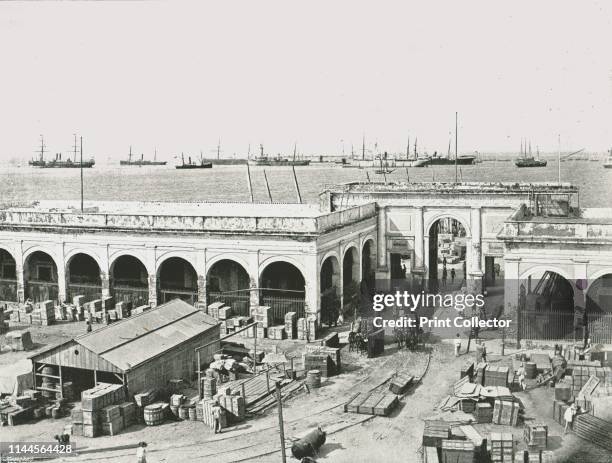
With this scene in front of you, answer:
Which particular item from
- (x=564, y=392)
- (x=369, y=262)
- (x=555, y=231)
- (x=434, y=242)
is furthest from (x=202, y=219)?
(x=564, y=392)

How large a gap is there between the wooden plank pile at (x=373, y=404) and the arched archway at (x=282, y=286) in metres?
11.9

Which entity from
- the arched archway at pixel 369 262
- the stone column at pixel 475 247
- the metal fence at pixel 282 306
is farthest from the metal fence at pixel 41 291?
the stone column at pixel 475 247

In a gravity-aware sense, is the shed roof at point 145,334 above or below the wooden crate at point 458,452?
above

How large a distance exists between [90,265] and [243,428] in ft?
75.8

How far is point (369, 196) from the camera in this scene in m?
46.0

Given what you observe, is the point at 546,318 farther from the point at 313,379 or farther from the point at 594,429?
the point at 313,379

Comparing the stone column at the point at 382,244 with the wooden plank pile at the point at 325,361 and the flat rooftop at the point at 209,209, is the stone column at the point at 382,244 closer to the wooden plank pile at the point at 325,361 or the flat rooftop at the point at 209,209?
the flat rooftop at the point at 209,209

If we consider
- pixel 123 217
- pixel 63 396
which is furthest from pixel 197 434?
pixel 123 217

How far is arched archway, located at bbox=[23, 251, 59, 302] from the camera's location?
4341 centimetres

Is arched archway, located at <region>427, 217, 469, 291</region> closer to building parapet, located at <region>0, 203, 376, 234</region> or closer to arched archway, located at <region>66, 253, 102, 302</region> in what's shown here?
building parapet, located at <region>0, 203, 376, 234</region>

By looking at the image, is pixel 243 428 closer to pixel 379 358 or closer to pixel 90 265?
pixel 379 358

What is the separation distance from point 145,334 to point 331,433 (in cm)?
971

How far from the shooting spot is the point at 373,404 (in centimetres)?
2564

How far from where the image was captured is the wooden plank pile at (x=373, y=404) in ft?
83.2
